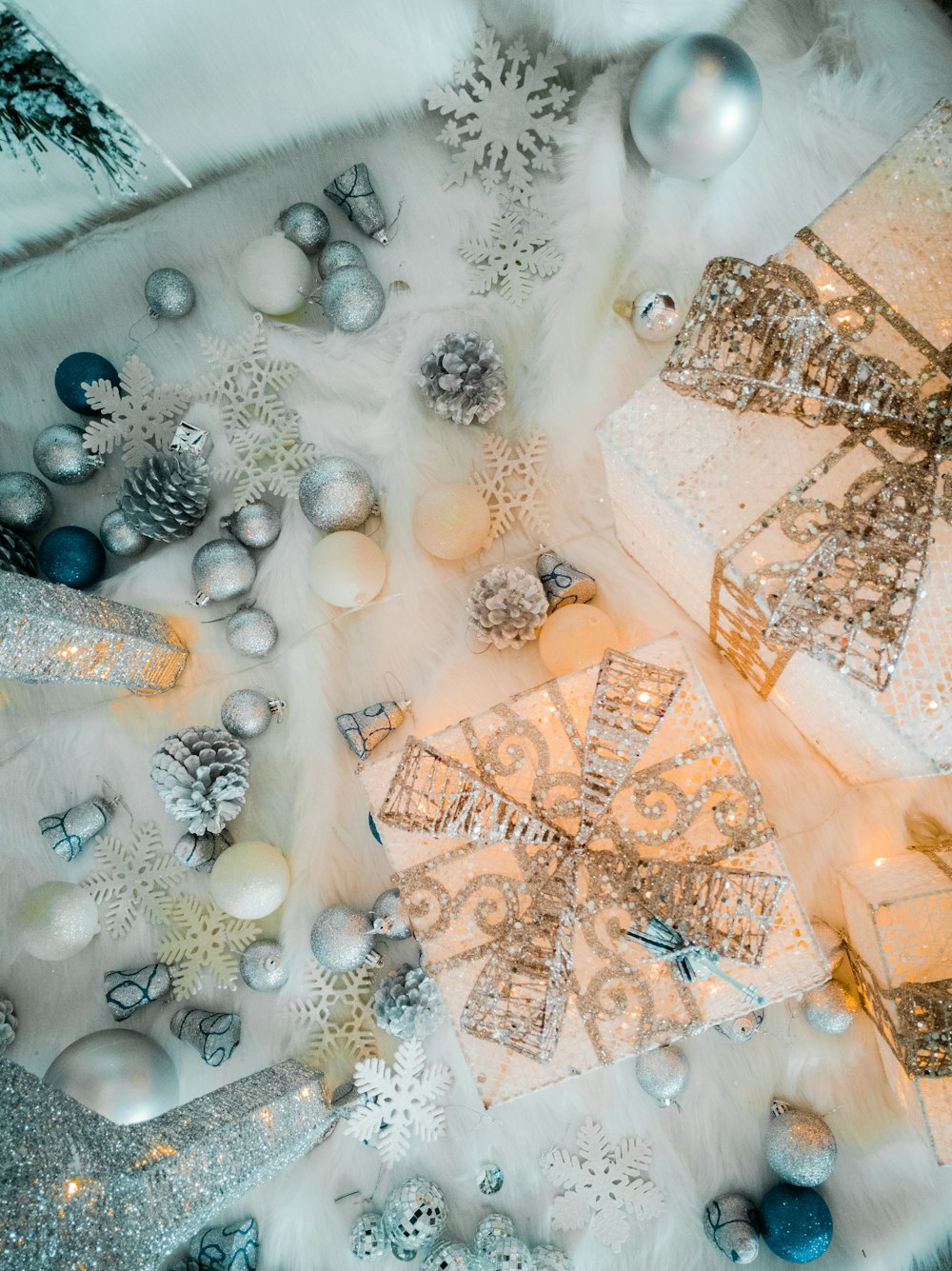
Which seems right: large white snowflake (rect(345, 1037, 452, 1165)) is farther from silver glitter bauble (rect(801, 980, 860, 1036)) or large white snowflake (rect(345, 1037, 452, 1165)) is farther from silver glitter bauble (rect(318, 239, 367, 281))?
silver glitter bauble (rect(318, 239, 367, 281))

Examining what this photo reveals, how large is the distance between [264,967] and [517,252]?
3.95 feet

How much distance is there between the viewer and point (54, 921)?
Answer: 1224mm

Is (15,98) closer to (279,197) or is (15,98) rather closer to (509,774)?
(279,197)

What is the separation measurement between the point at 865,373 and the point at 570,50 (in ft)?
2.59

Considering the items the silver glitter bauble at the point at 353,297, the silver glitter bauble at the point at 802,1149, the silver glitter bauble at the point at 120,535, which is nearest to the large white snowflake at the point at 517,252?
the silver glitter bauble at the point at 353,297

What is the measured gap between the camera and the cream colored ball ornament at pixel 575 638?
118 cm

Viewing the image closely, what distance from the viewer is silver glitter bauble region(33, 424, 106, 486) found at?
53.5 inches

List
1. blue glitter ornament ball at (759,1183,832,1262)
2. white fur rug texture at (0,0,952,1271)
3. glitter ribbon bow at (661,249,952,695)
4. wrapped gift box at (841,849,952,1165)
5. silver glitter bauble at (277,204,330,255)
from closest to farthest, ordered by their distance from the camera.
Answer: glitter ribbon bow at (661,249,952,695), wrapped gift box at (841,849,952,1165), blue glitter ornament ball at (759,1183,832,1262), white fur rug texture at (0,0,952,1271), silver glitter bauble at (277,204,330,255)

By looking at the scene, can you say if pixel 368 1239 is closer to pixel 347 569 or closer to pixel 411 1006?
pixel 411 1006

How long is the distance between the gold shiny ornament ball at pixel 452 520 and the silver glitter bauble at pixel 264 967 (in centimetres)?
67

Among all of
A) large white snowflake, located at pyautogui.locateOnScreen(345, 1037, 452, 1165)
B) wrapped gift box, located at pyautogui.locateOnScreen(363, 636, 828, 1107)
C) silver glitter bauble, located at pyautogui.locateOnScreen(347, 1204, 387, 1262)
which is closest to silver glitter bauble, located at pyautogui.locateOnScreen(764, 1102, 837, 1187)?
wrapped gift box, located at pyautogui.locateOnScreen(363, 636, 828, 1107)

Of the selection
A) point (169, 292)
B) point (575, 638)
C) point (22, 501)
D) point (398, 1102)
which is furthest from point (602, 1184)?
point (169, 292)

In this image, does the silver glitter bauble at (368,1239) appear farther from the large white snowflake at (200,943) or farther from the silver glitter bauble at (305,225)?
the silver glitter bauble at (305,225)

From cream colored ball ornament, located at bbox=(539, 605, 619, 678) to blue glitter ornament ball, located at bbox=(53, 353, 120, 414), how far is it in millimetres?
842
